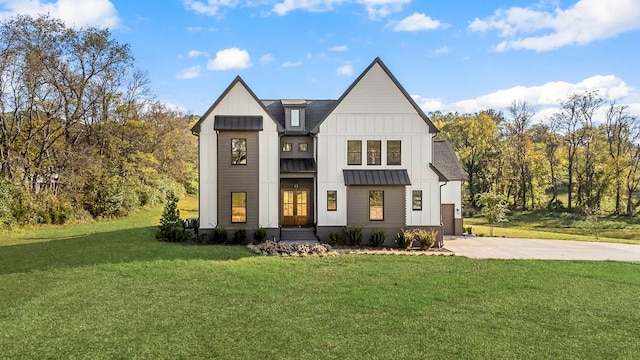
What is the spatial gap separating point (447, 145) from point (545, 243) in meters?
7.93

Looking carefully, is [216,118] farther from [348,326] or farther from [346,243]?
[348,326]

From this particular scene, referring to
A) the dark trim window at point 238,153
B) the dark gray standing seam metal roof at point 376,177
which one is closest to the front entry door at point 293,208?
the dark gray standing seam metal roof at point 376,177

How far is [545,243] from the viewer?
21.0 m

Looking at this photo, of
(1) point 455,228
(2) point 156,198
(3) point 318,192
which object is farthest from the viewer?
(2) point 156,198

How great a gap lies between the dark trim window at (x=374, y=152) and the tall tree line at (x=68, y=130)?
19270 mm

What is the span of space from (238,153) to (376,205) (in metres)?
7.03

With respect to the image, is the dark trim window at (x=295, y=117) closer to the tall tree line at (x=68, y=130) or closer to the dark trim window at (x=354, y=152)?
the dark trim window at (x=354, y=152)

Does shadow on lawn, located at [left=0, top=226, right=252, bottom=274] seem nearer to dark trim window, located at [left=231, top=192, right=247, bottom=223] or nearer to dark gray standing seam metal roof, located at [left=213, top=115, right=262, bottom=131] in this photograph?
dark trim window, located at [left=231, top=192, right=247, bottom=223]

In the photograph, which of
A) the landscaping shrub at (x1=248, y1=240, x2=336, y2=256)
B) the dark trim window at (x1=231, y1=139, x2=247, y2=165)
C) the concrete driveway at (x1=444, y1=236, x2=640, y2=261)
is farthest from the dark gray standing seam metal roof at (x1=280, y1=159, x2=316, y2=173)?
the concrete driveway at (x1=444, y1=236, x2=640, y2=261)

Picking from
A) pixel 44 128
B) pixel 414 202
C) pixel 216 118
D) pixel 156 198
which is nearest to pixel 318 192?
pixel 414 202

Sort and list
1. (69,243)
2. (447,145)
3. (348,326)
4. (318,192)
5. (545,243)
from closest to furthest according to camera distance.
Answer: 1. (348,326)
2. (69,243)
3. (318,192)
4. (545,243)
5. (447,145)

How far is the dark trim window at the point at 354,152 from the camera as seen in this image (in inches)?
757

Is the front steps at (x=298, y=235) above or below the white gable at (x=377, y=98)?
below

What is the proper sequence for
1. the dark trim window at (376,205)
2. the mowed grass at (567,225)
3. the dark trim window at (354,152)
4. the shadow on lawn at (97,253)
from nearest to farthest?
the shadow on lawn at (97,253), the dark trim window at (376,205), the dark trim window at (354,152), the mowed grass at (567,225)
